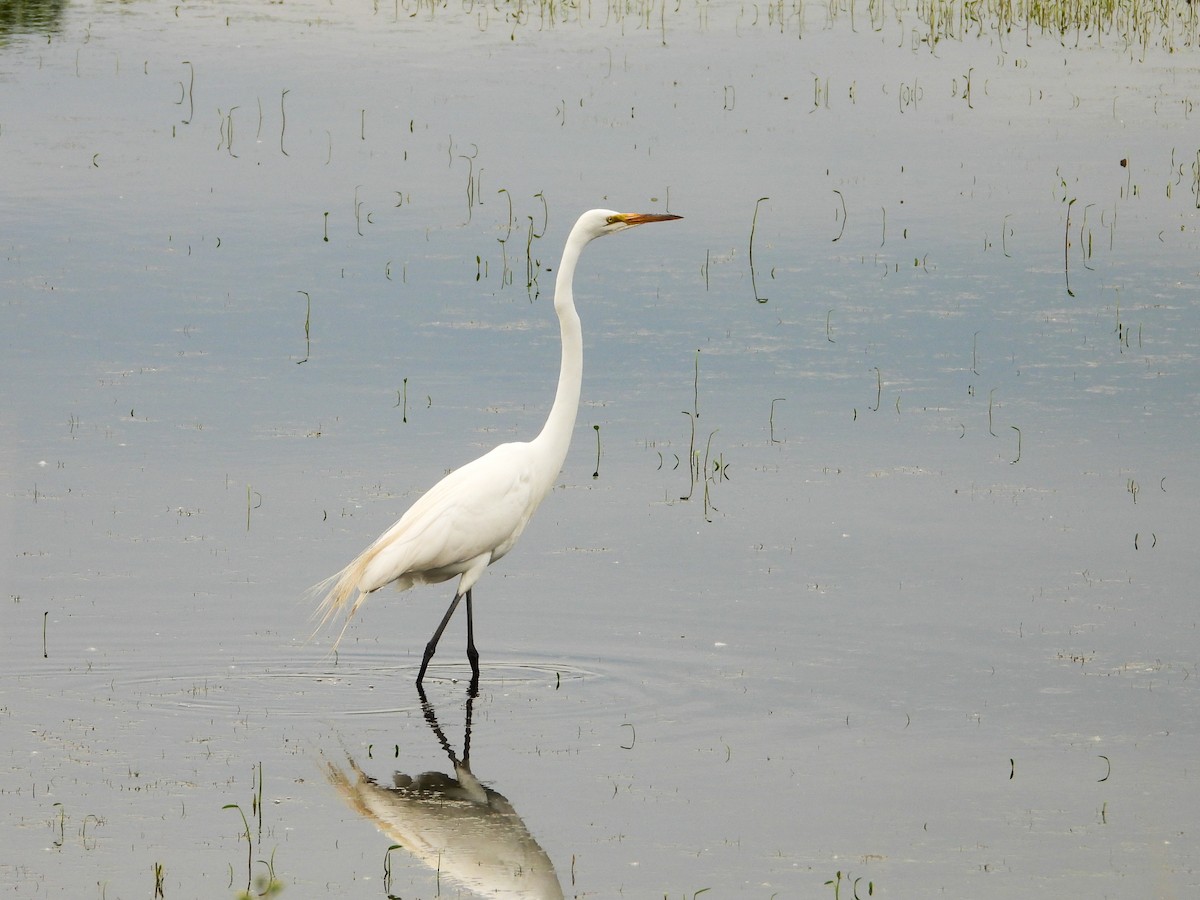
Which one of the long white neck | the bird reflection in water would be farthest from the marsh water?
the long white neck

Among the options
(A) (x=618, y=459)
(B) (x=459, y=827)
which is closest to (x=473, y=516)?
(B) (x=459, y=827)

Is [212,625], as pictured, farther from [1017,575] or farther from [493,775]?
[1017,575]

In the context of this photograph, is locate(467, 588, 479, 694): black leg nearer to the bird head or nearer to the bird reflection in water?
the bird reflection in water

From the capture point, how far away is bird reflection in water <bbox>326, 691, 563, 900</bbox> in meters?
5.96

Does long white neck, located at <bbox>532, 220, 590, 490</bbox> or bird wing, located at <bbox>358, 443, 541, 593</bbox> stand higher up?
long white neck, located at <bbox>532, 220, 590, 490</bbox>

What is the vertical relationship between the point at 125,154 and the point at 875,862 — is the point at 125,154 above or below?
above

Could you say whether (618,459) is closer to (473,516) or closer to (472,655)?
(473,516)

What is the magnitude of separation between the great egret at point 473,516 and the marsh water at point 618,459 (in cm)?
29

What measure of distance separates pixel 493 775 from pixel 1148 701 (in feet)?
8.81

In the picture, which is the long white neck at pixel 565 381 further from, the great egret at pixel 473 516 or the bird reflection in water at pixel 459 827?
the bird reflection in water at pixel 459 827

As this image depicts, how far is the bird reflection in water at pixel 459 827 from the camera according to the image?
5.96 metres

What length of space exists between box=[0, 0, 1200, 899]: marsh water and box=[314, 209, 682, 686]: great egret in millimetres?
292

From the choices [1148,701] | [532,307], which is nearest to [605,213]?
[1148,701]

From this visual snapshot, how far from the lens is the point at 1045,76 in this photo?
2086 centimetres
